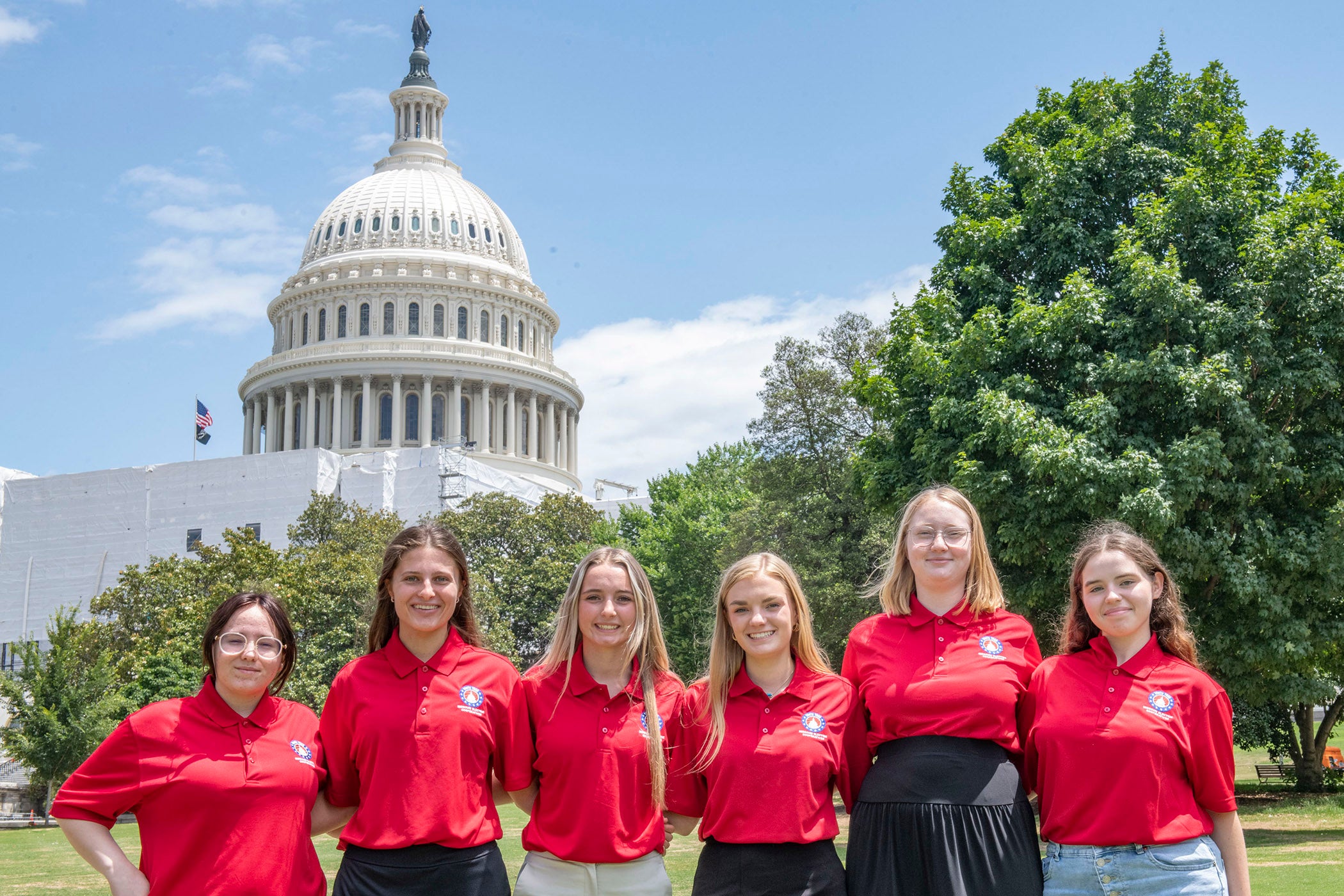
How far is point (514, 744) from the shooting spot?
552cm

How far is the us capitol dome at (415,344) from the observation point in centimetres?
8844

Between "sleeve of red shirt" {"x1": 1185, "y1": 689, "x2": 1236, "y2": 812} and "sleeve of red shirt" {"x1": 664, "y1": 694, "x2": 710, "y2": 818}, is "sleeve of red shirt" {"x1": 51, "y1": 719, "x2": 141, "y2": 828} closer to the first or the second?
"sleeve of red shirt" {"x1": 664, "y1": 694, "x2": 710, "y2": 818}

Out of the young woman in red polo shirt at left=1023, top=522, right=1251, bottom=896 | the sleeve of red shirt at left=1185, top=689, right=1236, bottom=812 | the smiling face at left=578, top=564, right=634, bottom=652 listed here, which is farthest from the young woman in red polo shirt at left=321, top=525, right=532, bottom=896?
the sleeve of red shirt at left=1185, top=689, right=1236, bottom=812

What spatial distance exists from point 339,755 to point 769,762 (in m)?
1.92

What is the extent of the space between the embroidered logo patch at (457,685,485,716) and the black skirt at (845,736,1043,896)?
171 cm

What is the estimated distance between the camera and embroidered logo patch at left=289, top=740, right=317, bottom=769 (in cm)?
534

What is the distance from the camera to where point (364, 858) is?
208 inches

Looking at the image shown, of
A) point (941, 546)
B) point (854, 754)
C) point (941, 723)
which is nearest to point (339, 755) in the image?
point (854, 754)

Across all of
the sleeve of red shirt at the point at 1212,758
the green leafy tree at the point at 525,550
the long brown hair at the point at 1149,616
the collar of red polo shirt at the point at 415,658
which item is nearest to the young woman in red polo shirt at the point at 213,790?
the collar of red polo shirt at the point at 415,658

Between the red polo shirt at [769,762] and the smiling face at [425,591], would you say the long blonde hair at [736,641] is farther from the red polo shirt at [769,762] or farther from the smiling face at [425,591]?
the smiling face at [425,591]

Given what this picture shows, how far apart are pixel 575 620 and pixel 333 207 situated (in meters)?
101

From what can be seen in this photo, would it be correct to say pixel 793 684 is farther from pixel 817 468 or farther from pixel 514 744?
pixel 817 468

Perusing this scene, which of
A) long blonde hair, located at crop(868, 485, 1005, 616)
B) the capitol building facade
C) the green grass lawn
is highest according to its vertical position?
the capitol building facade

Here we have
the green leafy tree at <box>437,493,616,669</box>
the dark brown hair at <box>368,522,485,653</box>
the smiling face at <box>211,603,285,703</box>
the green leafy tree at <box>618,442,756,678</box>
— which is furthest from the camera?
the green leafy tree at <box>437,493,616,669</box>
